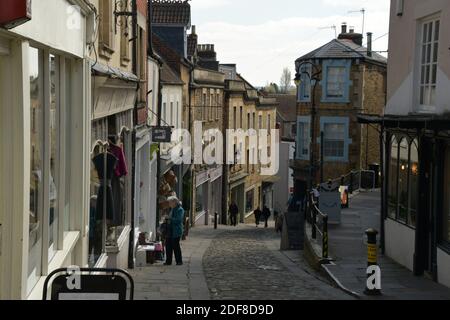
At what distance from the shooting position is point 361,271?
14500 mm

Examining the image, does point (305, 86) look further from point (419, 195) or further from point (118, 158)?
point (118, 158)

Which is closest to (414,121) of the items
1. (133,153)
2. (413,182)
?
(413,182)

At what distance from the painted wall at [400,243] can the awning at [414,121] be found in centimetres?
212

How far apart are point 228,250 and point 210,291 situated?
10.2m

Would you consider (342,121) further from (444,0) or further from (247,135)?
(444,0)

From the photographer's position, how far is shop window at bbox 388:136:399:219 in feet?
54.2

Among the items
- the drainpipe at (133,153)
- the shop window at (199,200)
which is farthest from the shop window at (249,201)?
the drainpipe at (133,153)

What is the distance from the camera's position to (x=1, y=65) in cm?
599

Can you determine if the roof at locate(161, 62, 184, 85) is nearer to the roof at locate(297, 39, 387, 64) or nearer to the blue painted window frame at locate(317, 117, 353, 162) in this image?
the roof at locate(297, 39, 387, 64)

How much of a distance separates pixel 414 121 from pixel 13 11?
30.5 feet

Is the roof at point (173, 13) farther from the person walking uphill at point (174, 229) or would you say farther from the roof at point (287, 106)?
the roof at point (287, 106)
